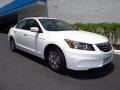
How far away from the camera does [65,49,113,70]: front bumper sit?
189 inches

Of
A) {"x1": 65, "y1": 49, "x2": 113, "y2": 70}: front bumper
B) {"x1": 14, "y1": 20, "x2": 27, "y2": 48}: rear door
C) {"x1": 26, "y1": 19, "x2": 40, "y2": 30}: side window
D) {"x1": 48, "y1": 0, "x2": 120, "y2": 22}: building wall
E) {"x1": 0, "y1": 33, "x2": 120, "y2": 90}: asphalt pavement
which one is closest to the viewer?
{"x1": 0, "y1": 33, "x2": 120, "y2": 90}: asphalt pavement

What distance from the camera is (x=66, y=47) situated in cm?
496

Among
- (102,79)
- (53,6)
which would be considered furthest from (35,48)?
(53,6)

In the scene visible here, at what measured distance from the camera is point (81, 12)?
1279cm

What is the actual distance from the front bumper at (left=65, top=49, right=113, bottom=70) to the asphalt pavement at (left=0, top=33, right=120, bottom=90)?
38cm

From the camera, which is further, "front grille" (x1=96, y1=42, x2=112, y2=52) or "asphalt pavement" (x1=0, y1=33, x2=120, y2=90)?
"front grille" (x1=96, y1=42, x2=112, y2=52)

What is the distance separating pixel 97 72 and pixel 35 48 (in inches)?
84.4

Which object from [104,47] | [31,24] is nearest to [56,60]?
[104,47]

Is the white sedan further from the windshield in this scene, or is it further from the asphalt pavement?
the asphalt pavement

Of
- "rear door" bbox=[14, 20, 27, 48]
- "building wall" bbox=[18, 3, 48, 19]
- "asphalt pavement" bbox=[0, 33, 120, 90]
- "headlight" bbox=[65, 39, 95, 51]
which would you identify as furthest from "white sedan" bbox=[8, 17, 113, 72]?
"building wall" bbox=[18, 3, 48, 19]

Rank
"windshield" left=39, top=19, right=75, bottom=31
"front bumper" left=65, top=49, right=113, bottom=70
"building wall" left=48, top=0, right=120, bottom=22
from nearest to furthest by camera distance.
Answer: "front bumper" left=65, top=49, right=113, bottom=70 → "windshield" left=39, top=19, right=75, bottom=31 → "building wall" left=48, top=0, right=120, bottom=22

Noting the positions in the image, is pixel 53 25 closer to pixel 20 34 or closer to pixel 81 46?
pixel 20 34

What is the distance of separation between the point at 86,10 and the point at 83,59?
26.8ft

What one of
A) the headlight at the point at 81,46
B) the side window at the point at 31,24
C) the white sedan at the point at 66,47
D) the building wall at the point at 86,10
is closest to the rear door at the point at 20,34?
the side window at the point at 31,24
